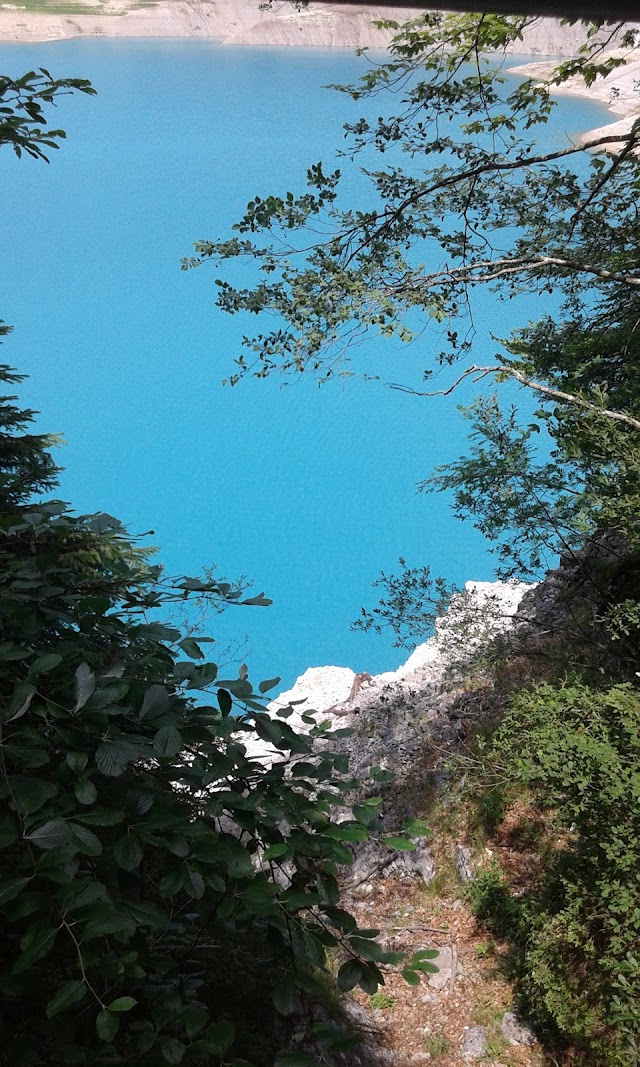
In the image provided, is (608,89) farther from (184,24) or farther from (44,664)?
(44,664)

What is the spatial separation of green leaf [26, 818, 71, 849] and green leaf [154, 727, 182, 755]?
13 centimetres

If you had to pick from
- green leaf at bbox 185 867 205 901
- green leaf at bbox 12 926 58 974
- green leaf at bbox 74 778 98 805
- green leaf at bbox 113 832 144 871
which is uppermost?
green leaf at bbox 74 778 98 805

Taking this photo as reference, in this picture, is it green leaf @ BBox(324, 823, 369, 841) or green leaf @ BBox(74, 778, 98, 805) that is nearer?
green leaf @ BBox(74, 778, 98, 805)

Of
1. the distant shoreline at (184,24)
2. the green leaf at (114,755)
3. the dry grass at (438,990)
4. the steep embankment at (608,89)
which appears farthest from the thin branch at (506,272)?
the distant shoreline at (184,24)

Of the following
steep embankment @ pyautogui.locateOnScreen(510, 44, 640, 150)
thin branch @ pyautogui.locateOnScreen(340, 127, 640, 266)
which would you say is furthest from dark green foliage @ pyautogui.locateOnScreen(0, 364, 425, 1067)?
steep embankment @ pyautogui.locateOnScreen(510, 44, 640, 150)

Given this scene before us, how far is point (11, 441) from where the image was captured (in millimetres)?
2941

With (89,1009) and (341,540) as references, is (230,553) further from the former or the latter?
(89,1009)

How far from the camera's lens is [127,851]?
699 millimetres

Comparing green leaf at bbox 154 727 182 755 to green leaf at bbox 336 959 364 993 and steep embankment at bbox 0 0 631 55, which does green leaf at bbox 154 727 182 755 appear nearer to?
green leaf at bbox 336 959 364 993

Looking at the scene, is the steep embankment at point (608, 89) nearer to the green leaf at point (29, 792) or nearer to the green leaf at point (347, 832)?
the green leaf at point (347, 832)

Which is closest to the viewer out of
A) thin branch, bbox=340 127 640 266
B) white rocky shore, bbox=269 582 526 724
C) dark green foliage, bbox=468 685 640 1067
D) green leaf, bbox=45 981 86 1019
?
green leaf, bbox=45 981 86 1019

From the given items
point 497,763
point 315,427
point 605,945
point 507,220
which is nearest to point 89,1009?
point 605,945

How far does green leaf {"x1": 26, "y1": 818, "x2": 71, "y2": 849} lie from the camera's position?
62cm

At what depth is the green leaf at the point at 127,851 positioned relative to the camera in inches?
27.0
